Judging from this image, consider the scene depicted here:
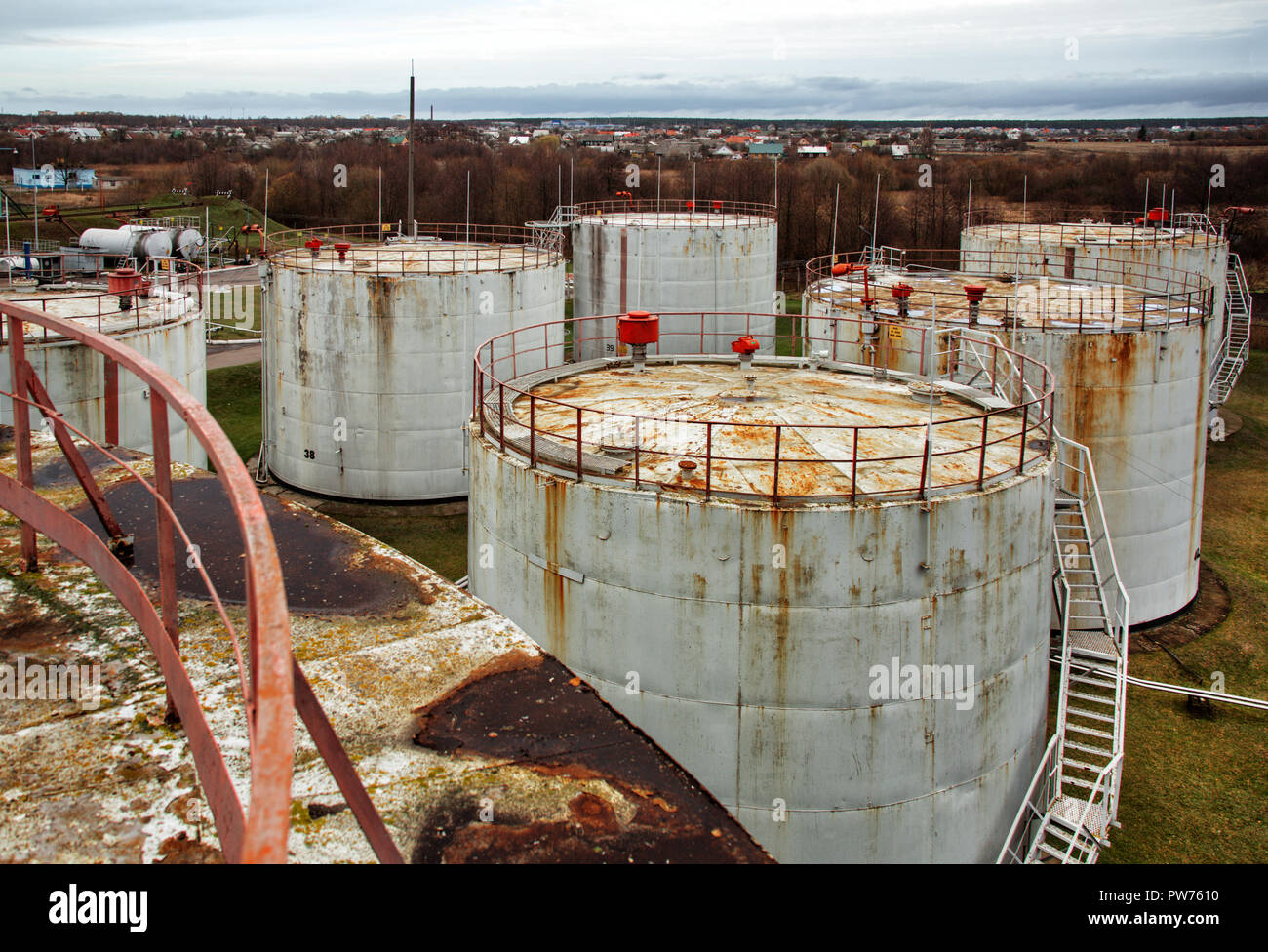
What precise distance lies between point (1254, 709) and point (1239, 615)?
4.62m

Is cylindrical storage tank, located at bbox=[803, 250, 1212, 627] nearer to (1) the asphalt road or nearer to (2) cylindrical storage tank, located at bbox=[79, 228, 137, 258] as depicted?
(1) the asphalt road

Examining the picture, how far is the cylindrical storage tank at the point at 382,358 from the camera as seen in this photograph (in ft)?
91.8

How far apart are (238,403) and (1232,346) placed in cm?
3702

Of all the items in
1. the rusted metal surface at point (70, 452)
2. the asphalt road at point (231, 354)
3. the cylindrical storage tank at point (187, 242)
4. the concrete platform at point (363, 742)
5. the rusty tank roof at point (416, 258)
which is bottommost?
the asphalt road at point (231, 354)

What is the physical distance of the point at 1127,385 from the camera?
71.5ft

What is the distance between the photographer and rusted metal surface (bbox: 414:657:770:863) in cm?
658

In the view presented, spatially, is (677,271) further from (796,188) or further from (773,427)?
(796,188)

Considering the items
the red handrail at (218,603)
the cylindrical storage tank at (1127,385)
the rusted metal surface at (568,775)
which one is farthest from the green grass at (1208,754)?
the red handrail at (218,603)

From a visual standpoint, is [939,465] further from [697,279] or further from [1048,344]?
[697,279]

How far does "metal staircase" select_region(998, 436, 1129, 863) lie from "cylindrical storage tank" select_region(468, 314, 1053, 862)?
740 millimetres

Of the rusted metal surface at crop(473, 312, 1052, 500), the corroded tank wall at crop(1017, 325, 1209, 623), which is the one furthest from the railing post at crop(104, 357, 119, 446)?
the corroded tank wall at crop(1017, 325, 1209, 623)

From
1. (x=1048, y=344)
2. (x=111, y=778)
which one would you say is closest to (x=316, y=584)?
(x=111, y=778)

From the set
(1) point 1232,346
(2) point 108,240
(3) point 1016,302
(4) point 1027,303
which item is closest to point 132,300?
Answer: (3) point 1016,302

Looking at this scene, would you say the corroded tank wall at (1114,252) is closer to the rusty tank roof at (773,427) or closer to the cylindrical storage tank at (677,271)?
the cylindrical storage tank at (677,271)
